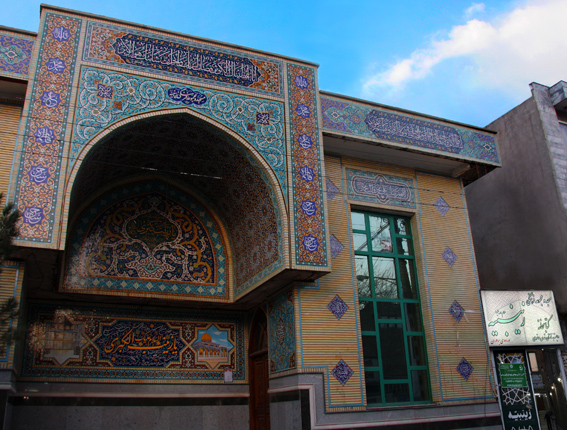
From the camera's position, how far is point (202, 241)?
29.3ft

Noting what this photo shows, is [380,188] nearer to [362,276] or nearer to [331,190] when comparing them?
[331,190]

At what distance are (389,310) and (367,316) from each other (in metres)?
0.46

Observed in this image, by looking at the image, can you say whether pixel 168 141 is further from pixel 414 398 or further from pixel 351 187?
pixel 414 398

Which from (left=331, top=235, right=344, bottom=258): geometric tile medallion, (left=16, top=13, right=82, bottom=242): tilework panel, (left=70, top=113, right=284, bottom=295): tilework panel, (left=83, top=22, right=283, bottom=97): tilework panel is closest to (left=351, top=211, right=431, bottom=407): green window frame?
(left=331, top=235, right=344, bottom=258): geometric tile medallion

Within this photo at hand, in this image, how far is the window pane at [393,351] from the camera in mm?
7922

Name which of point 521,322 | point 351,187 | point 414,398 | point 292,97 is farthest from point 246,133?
point 521,322

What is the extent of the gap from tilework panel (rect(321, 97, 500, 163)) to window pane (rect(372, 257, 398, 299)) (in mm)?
2019

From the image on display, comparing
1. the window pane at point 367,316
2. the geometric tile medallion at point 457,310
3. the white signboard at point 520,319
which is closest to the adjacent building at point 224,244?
the window pane at point 367,316

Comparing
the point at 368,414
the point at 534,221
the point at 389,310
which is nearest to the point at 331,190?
the point at 389,310

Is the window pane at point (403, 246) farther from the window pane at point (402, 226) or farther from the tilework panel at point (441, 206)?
the tilework panel at point (441, 206)

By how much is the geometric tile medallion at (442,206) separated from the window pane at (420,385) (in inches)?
110

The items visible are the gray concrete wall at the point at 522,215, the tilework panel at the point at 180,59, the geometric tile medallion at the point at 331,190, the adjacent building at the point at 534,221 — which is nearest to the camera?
the tilework panel at the point at 180,59

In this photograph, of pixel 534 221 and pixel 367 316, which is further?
pixel 534 221

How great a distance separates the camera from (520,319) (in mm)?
8578
